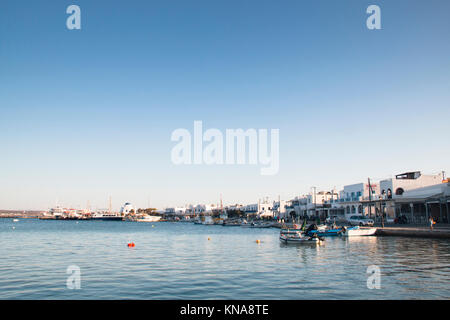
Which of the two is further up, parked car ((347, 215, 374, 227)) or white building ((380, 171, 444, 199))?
white building ((380, 171, 444, 199))

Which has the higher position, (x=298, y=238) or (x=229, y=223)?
(x=298, y=238)

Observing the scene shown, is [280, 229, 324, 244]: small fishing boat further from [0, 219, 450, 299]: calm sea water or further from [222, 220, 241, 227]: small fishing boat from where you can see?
[222, 220, 241, 227]: small fishing boat

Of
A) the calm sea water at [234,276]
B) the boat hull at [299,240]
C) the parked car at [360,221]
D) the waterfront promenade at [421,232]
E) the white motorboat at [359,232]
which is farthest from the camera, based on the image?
the parked car at [360,221]

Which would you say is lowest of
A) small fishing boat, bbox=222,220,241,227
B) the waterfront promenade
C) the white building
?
small fishing boat, bbox=222,220,241,227

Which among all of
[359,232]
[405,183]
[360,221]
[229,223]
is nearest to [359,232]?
[359,232]

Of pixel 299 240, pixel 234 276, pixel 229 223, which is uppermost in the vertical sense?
pixel 234 276

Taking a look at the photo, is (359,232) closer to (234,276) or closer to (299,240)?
(299,240)

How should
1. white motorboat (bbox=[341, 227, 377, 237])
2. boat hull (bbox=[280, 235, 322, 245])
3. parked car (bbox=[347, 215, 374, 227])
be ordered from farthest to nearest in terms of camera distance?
1. parked car (bbox=[347, 215, 374, 227])
2. white motorboat (bbox=[341, 227, 377, 237])
3. boat hull (bbox=[280, 235, 322, 245])

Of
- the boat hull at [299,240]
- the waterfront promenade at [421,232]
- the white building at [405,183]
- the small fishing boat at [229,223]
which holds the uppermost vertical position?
the white building at [405,183]

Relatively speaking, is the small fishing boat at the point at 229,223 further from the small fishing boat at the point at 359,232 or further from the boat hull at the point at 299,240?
the boat hull at the point at 299,240

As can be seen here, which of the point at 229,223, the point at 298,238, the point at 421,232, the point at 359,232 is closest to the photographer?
the point at 421,232

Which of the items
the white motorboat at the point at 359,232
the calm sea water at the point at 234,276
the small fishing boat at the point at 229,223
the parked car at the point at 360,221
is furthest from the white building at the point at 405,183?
the small fishing boat at the point at 229,223

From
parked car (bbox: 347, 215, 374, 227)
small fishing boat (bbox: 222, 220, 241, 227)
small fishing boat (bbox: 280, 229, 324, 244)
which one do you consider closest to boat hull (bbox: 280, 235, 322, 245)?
small fishing boat (bbox: 280, 229, 324, 244)
